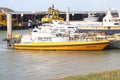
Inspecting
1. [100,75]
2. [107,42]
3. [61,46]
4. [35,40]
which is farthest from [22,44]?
[100,75]

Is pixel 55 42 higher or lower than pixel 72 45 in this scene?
higher

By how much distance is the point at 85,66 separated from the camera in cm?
3127

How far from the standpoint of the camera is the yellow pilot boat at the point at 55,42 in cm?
4316

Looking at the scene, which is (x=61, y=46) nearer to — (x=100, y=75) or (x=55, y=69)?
(x=55, y=69)

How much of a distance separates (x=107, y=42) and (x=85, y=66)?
13.0 meters

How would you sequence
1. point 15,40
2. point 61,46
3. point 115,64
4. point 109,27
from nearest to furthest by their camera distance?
point 115,64
point 61,46
point 15,40
point 109,27

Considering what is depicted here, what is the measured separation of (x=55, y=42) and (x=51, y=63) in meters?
10.2

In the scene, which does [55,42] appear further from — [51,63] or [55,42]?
[51,63]

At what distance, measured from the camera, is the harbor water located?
26.9 meters

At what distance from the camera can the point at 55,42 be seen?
143ft

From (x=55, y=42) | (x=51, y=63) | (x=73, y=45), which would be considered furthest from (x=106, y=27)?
(x=51, y=63)

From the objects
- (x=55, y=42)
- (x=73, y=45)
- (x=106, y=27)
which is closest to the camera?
(x=73, y=45)

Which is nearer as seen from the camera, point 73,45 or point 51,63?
point 51,63

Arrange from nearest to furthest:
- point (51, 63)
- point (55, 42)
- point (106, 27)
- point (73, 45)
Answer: point (51, 63) → point (73, 45) → point (55, 42) → point (106, 27)
